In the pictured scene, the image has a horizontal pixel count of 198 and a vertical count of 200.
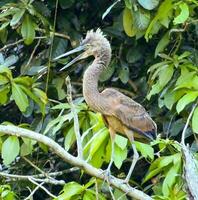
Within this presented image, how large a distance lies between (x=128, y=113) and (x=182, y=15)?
1.72 ft

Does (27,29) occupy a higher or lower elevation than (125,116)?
higher

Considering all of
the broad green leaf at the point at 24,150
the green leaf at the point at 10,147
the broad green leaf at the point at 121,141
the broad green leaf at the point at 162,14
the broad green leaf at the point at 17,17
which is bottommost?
the broad green leaf at the point at 24,150

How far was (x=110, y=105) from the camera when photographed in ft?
12.1

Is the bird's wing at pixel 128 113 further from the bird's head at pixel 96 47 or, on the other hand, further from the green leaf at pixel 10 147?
the green leaf at pixel 10 147

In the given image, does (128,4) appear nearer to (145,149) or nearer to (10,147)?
(145,149)

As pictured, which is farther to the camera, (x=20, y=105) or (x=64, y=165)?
(x=64, y=165)

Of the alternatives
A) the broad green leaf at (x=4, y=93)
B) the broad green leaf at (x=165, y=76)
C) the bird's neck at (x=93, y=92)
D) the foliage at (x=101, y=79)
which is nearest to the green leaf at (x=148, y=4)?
the foliage at (x=101, y=79)

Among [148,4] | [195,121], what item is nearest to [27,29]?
[148,4]

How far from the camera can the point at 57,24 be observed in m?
4.77

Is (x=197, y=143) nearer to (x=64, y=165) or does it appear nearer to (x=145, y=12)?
(x=145, y=12)

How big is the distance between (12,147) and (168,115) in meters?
1.14

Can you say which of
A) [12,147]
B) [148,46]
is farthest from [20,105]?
[148,46]

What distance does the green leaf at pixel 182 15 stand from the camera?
12.3 ft

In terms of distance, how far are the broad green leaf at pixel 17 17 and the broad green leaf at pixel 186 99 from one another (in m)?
1.05
